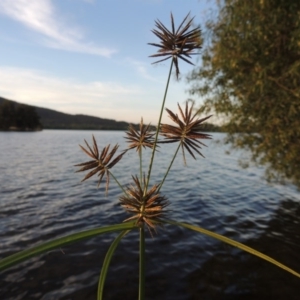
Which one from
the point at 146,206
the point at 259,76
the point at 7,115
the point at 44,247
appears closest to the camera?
the point at 44,247

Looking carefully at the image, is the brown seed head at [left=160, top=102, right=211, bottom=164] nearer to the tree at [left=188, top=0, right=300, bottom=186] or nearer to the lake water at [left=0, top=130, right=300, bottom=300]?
the lake water at [left=0, top=130, right=300, bottom=300]

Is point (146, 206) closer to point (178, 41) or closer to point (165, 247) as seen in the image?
point (178, 41)

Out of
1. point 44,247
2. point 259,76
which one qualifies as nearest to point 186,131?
point 44,247

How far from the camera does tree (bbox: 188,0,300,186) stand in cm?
946

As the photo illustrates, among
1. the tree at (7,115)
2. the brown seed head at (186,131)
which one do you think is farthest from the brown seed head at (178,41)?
the tree at (7,115)

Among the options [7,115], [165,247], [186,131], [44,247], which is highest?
[186,131]

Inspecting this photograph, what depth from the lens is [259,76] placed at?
933 centimetres

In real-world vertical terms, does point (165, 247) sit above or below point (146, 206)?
below

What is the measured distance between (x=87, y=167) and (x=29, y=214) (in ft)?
42.0

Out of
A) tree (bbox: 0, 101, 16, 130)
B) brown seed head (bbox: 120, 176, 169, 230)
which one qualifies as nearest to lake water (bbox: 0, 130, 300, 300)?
brown seed head (bbox: 120, 176, 169, 230)

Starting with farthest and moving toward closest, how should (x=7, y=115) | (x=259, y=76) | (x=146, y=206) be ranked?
(x=7, y=115)
(x=259, y=76)
(x=146, y=206)

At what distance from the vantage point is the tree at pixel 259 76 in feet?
31.0

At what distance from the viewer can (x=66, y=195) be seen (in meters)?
16.8

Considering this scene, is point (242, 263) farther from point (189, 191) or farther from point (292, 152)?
point (189, 191)
